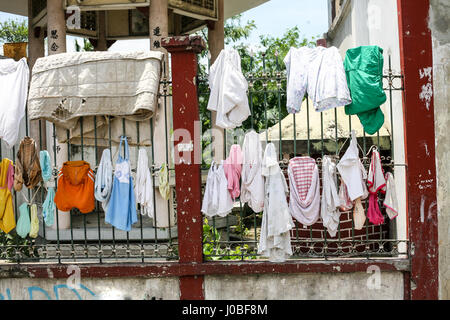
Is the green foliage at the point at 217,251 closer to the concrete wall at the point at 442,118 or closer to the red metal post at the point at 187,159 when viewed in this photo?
the red metal post at the point at 187,159

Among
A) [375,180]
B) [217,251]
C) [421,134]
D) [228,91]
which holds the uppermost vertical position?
[228,91]

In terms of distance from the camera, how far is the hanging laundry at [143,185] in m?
5.07

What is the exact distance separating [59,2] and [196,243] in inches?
197

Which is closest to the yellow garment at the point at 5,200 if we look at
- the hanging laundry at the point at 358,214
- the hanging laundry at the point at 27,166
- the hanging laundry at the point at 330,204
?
the hanging laundry at the point at 27,166

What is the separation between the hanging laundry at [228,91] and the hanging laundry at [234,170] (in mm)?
285

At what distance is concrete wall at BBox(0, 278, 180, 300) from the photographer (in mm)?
5020


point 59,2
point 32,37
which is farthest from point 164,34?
point 32,37

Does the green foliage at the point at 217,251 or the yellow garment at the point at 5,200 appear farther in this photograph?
the yellow garment at the point at 5,200

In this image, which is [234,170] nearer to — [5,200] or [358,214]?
[358,214]

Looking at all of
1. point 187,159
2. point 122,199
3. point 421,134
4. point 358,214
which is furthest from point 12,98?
point 421,134

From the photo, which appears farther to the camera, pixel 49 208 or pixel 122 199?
pixel 49 208

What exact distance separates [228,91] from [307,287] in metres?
2.04

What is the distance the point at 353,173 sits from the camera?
4922mm

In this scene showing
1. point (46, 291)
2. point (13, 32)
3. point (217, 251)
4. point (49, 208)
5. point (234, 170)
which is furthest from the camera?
point (13, 32)
